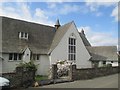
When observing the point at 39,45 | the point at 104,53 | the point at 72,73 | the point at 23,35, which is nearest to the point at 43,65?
the point at 39,45

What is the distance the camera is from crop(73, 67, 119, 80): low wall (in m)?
24.0

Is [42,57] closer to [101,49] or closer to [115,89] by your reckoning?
[115,89]

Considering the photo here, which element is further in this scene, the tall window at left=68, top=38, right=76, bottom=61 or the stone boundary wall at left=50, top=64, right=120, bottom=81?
the tall window at left=68, top=38, right=76, bottom=61

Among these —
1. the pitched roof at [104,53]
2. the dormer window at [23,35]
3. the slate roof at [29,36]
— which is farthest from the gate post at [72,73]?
the pitched roof at [104,53]

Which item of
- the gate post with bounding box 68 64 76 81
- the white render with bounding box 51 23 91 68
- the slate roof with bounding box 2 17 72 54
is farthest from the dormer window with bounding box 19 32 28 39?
the gate post with bounding box 68 64 76 81

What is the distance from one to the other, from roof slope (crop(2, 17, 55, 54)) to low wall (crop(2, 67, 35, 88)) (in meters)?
9.14

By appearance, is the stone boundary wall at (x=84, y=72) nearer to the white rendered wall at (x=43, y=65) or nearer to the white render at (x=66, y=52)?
the white render at (x=66, y=52)

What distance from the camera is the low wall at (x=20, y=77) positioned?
16547 mm

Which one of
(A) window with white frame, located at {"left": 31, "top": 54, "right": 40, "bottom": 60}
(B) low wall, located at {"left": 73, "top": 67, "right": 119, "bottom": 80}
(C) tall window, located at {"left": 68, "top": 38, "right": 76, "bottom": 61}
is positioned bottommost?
(B) low wall, located at {"left": 73, "top": 67, "right": 119, "bottom": 80}

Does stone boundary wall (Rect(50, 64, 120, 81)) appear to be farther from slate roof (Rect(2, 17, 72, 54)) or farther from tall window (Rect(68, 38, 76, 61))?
slate roof (Rect(2, 17, 72, 54))

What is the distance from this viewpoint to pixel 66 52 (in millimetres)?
33094

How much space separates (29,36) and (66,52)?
21.9ft

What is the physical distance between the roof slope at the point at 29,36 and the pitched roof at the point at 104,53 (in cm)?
1533

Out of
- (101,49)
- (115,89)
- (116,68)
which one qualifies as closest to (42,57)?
(116,68)
